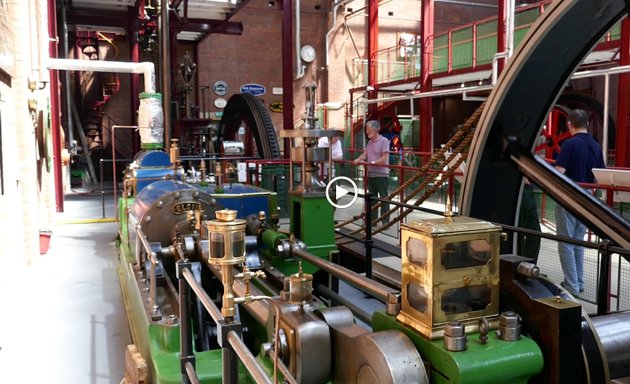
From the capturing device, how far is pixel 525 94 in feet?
9.64

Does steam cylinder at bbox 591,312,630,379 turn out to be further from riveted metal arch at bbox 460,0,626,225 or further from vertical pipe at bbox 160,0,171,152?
vertical pipe at bbox 160,0,171,152

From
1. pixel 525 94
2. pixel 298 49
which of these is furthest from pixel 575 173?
pixel 298 49

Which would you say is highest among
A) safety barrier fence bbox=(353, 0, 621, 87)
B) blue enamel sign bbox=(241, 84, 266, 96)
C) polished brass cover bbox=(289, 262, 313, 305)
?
safety barrier fence bbox=(353, 0, 621, 87)

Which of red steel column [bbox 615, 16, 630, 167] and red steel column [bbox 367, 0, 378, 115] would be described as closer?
red steel column [bbox 615, 16, 630, 167]

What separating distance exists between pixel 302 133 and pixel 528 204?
2.08 meters

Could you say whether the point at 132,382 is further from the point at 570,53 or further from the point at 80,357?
the point at 570,53

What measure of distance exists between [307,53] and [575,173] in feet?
43.3

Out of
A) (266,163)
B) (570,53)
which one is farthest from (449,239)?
(266,163)

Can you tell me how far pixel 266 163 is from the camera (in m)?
8.21

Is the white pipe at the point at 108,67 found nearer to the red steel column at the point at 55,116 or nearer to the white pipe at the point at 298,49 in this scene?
the red steel column at the point at 55,116

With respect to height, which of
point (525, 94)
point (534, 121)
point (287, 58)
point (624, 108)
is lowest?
point (534, 121)

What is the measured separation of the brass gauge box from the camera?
117 centimetres

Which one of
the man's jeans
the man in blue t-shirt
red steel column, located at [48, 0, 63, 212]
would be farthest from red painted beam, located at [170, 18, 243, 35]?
the man's jeans

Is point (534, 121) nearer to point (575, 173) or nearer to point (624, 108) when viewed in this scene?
point (575, 173)
